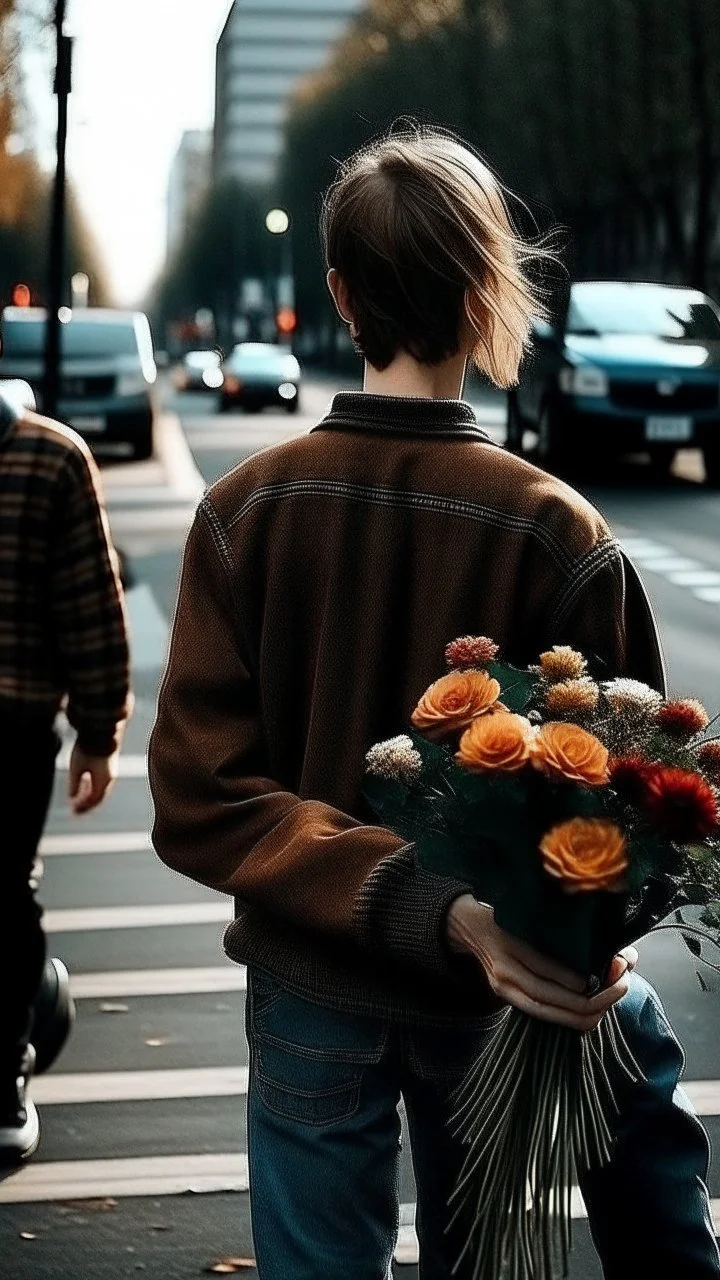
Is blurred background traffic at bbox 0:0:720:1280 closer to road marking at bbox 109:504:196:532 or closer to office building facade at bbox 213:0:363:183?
road marking at bbox 109:504:196:532

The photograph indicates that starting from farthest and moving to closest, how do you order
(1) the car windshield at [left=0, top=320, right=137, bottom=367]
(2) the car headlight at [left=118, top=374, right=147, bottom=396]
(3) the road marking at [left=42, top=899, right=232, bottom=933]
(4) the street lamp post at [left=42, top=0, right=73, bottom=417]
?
(1) the car windshield at [left=0, top=320, right=137, bottom=367]
(2) the car headlight at [left=118, top=374, right=147, bottom=396]
(4) the street lamp post at [left=42, top=0, right=73, bottom=417]
(3) the road marking at [left=42, top=899, right=232, bottom=933]

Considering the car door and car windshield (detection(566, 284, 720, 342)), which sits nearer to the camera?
the car door

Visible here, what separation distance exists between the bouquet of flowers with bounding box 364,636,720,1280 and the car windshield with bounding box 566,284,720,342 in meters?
18.6

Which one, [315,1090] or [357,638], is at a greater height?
[357,638]

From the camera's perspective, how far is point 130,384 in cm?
2427

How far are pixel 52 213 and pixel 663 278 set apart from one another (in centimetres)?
4245

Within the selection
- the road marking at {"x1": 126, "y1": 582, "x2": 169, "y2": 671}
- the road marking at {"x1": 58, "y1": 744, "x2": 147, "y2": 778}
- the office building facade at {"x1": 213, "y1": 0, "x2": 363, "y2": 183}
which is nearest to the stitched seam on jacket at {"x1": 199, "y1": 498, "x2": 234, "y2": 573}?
the road marking at {"x1": 58, "y1": 744, "x2": 147, "y2": 778}

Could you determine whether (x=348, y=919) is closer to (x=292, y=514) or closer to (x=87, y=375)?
(x=292, y=514)

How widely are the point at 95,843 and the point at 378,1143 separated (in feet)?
17.1

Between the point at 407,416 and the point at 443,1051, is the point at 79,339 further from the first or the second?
the point at 443,1051

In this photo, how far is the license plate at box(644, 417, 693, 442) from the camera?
783 inches

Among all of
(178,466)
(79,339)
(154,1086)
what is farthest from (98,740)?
(79,339)

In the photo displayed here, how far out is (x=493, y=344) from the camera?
7.51ft

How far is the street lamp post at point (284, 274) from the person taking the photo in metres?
40.6
